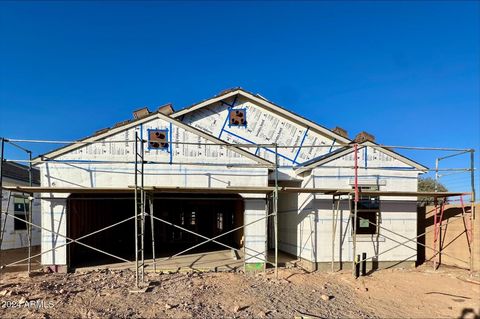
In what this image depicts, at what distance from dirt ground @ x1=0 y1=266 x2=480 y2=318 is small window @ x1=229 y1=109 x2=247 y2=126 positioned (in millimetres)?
6134

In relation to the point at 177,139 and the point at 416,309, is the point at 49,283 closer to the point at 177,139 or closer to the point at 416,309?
the point at 177,139

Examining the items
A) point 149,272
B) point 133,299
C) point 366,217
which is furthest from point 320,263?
point 133,299

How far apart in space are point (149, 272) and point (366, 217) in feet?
24.3

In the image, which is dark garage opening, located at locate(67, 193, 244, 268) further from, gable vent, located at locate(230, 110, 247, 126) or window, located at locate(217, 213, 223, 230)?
gable vent, located at locate(230, 110, 247, 126)

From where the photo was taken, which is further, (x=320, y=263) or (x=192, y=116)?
(x=192, y=116)

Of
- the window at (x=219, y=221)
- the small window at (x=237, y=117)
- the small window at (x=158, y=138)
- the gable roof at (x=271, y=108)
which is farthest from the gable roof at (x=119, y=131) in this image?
the window at (x=219, y=221)

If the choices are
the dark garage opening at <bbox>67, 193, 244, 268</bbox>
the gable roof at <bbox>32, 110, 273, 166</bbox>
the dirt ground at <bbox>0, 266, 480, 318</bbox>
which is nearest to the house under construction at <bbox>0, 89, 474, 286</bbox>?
the gable roof at <bbox>32, 110, 273, 166</bbox>

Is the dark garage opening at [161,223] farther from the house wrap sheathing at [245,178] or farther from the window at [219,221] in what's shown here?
the house wrap sheathing at [245,178]

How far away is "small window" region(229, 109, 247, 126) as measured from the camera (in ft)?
46.3

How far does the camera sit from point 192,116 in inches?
551

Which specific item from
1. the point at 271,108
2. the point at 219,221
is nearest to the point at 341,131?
the point at 271,108

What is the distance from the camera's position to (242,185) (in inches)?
447

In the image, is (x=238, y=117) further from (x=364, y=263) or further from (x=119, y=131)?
(x=364, y=263)

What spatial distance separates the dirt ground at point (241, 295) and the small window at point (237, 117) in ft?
20.1
